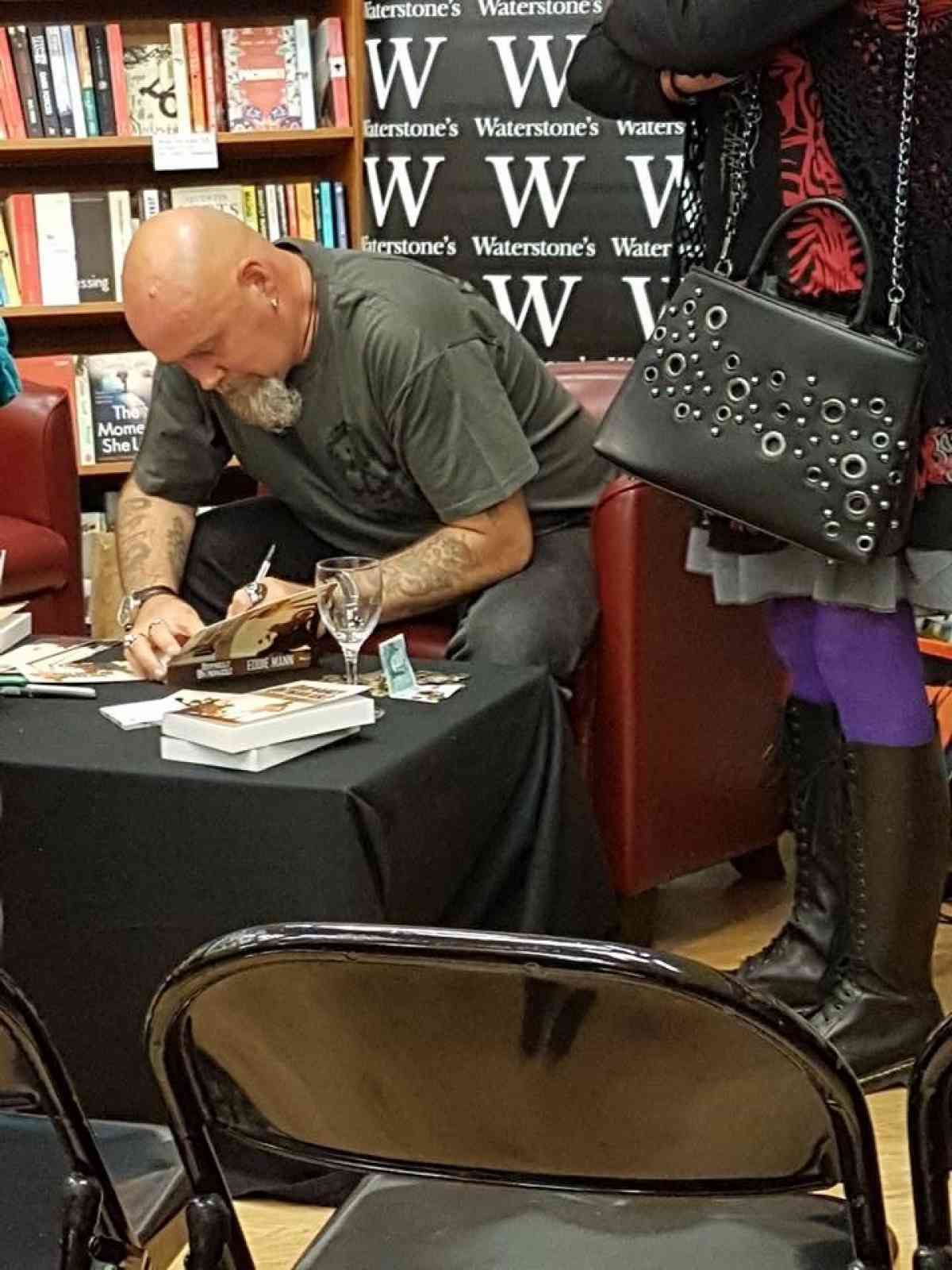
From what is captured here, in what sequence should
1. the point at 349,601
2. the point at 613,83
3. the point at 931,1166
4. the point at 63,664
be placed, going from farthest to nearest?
the point at 63,664 < the point at 349,601 < the point at 613,83 < the point at 931,1166

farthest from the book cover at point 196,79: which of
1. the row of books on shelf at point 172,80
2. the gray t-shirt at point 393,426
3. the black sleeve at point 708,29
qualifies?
the black sleeve at point 708,29

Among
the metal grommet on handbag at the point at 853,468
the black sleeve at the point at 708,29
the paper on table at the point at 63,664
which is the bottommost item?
the paper on table at the point at 63,664

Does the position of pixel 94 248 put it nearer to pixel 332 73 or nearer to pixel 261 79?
pixel 261 79

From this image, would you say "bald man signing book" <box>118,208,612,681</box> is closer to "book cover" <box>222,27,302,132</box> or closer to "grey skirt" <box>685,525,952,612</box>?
"grey skirt" <box>685,525,952,612</box>

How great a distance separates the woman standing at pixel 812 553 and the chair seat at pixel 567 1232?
79cm

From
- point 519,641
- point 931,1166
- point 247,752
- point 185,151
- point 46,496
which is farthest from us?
point 185,151

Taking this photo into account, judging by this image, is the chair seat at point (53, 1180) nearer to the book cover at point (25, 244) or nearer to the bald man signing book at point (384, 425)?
the bald man signing book at point (384, 425)

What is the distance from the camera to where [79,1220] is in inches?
40.6

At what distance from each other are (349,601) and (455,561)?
0.48 meters

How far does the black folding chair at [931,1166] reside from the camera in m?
0.92

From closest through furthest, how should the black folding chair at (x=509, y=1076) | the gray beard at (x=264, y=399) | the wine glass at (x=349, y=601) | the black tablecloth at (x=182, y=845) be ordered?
the black folding chair at (x=509, y=1076) < the black tablecloth at (x=182, y=845) < the wine glass at (x=349, y=601) < the gray beard at (x=264, y=399)

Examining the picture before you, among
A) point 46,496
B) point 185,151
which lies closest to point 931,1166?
point 46,496

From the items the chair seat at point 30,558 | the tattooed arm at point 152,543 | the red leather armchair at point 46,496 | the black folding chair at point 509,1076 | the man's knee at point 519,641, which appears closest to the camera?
the black folding chair at point 509,1076

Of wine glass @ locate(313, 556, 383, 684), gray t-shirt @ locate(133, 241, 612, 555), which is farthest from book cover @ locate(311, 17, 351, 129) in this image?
wine glass @ locate(313, 556, 383, 684)
